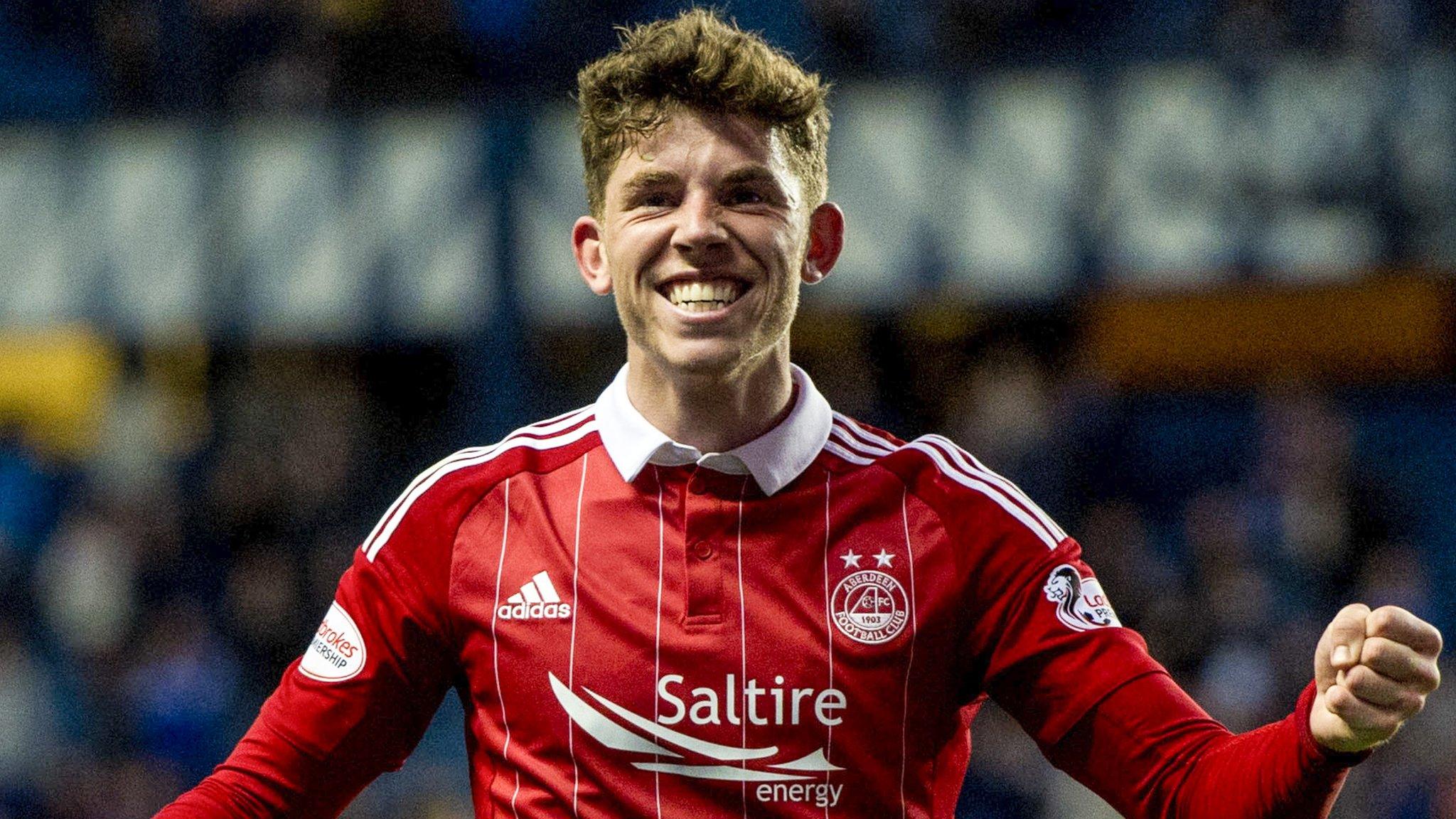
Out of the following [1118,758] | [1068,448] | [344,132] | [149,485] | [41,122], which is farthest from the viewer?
[41,122]

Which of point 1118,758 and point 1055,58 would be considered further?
point 1055,58

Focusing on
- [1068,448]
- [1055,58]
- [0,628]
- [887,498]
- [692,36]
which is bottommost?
[0,628]

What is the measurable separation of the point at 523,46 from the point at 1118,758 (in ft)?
29.4

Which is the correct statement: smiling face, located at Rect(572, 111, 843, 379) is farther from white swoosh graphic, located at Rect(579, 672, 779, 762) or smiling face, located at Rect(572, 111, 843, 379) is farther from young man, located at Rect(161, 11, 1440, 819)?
white swoosh graphic, located at Rect(579, 672, 779, 762)

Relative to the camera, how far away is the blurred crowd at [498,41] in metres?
10.2

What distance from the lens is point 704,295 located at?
2.83 m

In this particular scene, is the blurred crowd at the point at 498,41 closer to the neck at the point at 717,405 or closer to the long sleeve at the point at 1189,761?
the neck at the point at 717,405

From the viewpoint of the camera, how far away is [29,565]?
10578 mm

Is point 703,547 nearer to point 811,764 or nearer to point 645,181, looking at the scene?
point 811,764

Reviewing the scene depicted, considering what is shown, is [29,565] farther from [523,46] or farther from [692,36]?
[692,36]

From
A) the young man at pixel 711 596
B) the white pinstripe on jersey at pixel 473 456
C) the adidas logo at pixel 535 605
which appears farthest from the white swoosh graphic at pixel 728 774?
the white pinstripe on jersey at pixel 473 456

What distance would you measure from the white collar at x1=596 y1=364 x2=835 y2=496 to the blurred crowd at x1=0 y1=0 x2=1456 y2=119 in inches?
294

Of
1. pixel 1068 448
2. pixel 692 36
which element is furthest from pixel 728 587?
pixel 1068 448

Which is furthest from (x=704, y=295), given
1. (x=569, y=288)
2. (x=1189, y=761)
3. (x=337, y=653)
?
(x=569, y=288)
